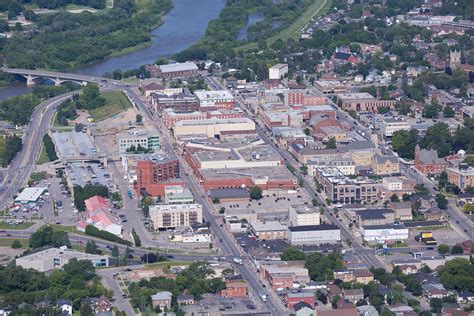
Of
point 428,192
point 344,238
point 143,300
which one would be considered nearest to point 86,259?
point 143,300

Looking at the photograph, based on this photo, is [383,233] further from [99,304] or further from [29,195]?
Answer: [29,195]

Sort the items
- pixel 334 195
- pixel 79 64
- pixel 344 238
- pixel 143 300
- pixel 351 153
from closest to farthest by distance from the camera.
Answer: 1. pixel 143 300
2. pixel 344 238
3. pixel 334 195
4. pixel 351 153
5. pixel 79 64

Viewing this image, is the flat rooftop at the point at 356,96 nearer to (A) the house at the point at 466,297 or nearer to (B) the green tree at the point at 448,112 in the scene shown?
(B) the green tree at the point at 448,112

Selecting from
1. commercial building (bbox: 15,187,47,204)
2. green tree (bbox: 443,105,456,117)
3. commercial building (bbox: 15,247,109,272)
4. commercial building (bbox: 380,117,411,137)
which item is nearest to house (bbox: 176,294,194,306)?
commercial building (bbox: 15,247,109,272)

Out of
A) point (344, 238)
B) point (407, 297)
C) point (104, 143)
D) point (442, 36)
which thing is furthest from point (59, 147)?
point (442, 36)

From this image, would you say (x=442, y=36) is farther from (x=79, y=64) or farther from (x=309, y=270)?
(x=309, y=270)

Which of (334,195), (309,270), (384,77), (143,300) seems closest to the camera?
(143,300)

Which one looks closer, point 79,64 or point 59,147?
point 59,147
